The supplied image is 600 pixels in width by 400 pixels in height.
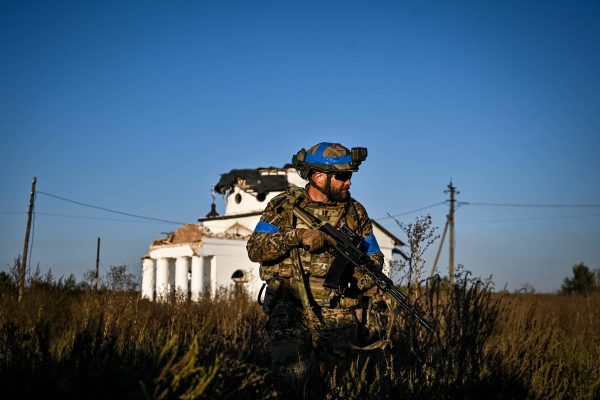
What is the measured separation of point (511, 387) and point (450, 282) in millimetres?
1027

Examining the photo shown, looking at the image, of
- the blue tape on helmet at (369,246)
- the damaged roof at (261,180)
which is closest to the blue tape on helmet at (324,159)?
the blue tape on helmet at (369,246)

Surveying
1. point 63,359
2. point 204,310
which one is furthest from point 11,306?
point 63,359

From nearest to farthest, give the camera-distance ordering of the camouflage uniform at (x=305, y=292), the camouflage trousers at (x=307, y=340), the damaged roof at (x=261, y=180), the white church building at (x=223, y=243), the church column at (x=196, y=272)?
the camouflage trousers at (x=307, y=340), the camouflage uniform at (x=305, y=292), the church column at (x=196, y=272), the white church building at (x=223, y=243), the damaged roof at (x=261, y=180)

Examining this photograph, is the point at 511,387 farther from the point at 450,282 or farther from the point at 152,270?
the point at 152,270

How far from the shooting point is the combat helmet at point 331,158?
499 cm

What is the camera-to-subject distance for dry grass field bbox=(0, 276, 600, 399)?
8.64ft

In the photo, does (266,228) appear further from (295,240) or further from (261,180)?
(261,180)

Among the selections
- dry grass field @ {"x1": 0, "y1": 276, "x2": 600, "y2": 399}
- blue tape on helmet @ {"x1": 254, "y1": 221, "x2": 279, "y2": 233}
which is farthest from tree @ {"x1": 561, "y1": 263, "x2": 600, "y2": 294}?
blue tape on helmet @ {"x1": 254, "y1": 221, "x2": 279, "y2": 233}

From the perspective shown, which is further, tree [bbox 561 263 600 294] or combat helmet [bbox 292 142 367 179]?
tree [bbox 561 263 600 294]

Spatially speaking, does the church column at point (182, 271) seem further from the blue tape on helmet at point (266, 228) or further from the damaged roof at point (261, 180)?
the blue tape on helmet at point (266, 228)

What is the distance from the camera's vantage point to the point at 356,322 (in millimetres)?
5121

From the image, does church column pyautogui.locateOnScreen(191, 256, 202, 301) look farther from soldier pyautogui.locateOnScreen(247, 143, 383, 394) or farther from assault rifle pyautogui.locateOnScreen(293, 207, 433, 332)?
assault rifle pyautogui.locateOnScreen(293, 207, 433, 332)

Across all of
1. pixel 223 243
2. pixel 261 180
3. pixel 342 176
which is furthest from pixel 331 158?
pixel 261 180

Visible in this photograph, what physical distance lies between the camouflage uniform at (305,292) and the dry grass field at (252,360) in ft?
0.78
